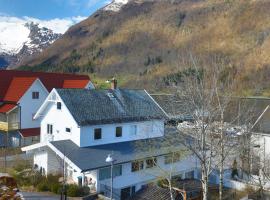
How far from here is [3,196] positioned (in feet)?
66.3

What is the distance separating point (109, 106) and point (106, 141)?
118 inches

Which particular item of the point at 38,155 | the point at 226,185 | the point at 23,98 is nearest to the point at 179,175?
the point at 226,185

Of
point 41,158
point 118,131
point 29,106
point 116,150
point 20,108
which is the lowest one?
→ point 41,158

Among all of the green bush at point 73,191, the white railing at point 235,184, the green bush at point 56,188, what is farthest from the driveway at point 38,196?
the white railing at point 235,184

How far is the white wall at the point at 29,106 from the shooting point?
4223 centimetres

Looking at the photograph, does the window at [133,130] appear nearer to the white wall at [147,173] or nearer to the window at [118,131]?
the window at [118,131]

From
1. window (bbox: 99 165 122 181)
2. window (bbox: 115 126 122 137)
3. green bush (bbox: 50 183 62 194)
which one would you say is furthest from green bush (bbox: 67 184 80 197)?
window (bbox: 115 126 122 137)

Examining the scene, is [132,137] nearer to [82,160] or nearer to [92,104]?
[92,104]

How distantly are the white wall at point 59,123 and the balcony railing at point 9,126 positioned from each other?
8.73 m

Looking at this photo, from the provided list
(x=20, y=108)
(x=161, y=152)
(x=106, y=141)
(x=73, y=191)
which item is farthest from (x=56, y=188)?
(x=20, y=108)

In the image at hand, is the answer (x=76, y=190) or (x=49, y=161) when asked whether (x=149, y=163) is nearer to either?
(x=76, y=190)

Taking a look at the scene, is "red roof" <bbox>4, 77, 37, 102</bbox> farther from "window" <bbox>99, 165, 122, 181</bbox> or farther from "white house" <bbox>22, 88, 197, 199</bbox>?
"window" <bbox>99, 165, 122, 181</bbox>

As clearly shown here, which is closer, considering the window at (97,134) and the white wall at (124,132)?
the white wall at (124,132)

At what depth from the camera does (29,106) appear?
42812mm
